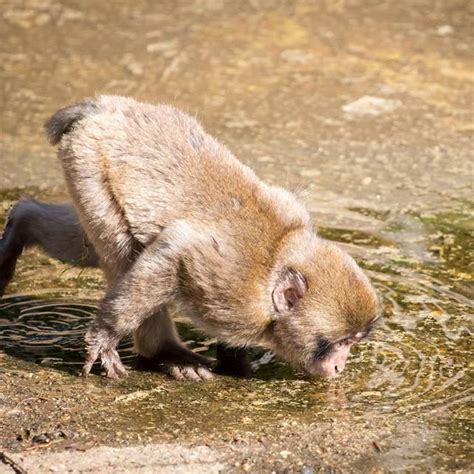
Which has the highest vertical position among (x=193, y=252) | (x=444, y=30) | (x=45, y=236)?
(x=193, y=252)

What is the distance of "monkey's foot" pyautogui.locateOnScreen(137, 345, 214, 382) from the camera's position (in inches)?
244

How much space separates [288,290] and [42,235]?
171 cm

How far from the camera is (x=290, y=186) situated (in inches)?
339

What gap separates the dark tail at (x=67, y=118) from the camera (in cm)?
650

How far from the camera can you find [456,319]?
682cm

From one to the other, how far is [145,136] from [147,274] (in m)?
0.81

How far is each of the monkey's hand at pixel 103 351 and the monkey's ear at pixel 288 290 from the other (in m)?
0.79

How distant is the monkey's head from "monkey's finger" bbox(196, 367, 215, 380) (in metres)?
0.37

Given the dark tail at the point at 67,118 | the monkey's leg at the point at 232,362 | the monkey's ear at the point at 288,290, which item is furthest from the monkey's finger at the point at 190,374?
the dark tail at the point at 67,118

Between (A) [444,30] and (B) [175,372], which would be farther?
(A) [444,30]

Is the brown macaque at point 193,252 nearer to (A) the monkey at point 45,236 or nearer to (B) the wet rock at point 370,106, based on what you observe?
(A) the monkey at point 45,236

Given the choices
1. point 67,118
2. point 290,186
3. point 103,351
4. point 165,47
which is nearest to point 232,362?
point 103,351

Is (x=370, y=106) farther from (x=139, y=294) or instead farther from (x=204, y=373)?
(x=139, y=294)

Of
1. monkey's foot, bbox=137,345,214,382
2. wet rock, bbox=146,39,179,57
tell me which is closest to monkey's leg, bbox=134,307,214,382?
monkey's foot, bbox=137,345,214,382
